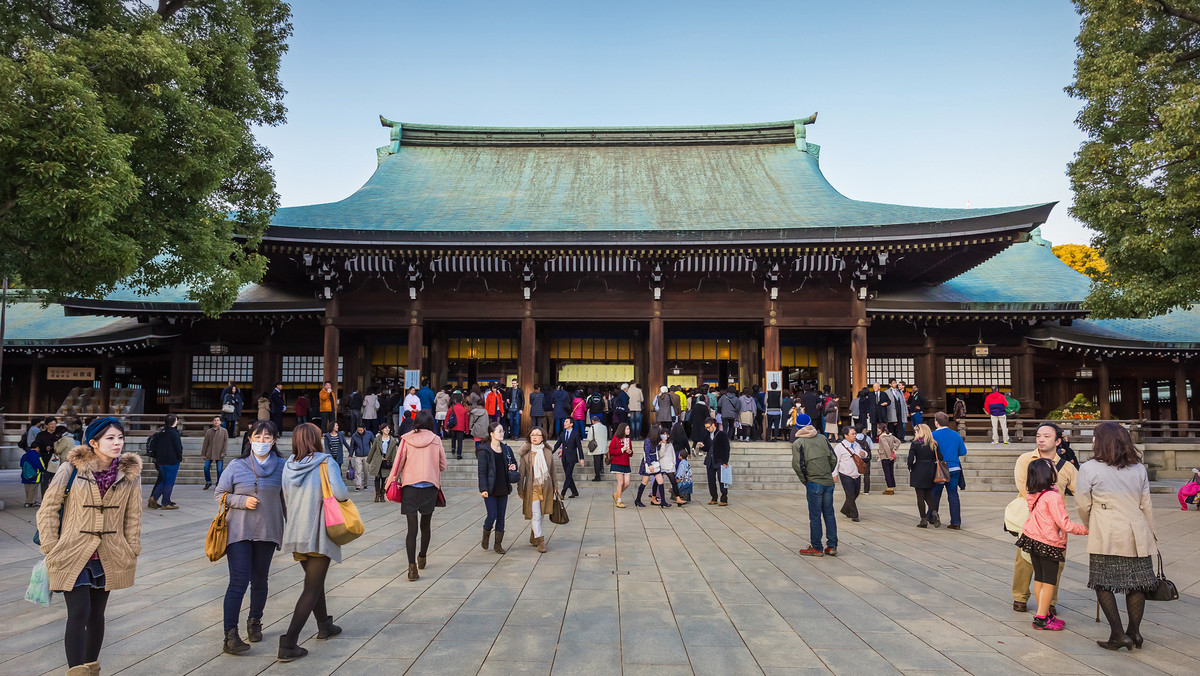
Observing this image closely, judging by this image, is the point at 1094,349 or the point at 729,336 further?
the point at 729,336

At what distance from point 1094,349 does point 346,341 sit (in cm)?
2221

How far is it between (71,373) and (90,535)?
954 inches

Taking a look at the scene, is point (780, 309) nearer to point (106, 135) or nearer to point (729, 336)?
point (729, 336)

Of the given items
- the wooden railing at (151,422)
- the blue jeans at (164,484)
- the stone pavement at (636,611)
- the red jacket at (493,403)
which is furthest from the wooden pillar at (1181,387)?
the wooden railing at (151,422)

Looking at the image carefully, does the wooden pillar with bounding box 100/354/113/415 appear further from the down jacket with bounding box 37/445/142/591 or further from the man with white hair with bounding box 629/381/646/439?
the down jacket with bounding box 37/445/142/591

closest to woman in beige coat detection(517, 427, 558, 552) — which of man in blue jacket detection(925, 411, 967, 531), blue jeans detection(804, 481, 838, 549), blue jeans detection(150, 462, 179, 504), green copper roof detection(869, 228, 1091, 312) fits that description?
blue jeans detection(804, 481, 838, 549)

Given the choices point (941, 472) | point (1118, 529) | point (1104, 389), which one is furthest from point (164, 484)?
point (1104, 389)

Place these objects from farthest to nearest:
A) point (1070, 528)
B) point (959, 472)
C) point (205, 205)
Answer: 1. point (205, 205)
2. point (959, 472)
3. point (1070, 528)

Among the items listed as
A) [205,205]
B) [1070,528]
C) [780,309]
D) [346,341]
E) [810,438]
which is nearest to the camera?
[1070,528]

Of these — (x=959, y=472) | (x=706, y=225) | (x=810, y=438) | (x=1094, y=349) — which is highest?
(x=706, y=225)

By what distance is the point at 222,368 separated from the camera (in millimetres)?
20500

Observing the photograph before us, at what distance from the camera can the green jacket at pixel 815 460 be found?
8281mm

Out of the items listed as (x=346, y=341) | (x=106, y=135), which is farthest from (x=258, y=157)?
(x=346, y=341)

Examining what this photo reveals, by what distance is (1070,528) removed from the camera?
5.61m
